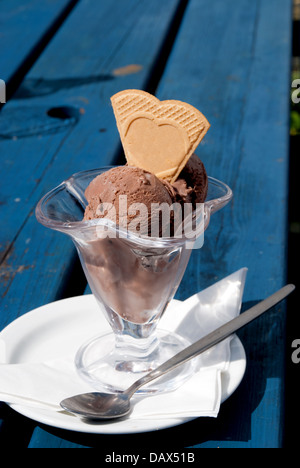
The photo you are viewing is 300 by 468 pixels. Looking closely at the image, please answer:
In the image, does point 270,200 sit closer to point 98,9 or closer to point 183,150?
point 183,150

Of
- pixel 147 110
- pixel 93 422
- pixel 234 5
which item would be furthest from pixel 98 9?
pixel 93 422

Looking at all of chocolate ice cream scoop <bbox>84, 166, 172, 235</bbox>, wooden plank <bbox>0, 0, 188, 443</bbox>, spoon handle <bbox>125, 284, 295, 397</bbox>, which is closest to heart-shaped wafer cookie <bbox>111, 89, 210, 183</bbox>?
chocolate ice cream scoop <bbox>84, 166, 172, 235</bbox>

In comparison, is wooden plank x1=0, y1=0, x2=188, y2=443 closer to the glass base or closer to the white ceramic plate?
the white ceramic plate

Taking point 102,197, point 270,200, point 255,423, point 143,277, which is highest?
point 102,197

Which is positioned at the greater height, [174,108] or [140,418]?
[174,108]

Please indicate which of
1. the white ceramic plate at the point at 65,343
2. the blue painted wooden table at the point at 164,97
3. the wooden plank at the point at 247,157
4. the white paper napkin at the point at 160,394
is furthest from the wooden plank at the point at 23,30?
the white paper napkin at the point at 160,394

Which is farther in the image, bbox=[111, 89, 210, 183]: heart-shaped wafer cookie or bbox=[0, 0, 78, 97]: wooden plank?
bbox=[0, 0, 78, 97]: wooden plank

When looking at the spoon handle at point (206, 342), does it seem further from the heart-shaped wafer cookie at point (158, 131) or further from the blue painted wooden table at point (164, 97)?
the heart-shaped wafer cookie at point (158, 131)
